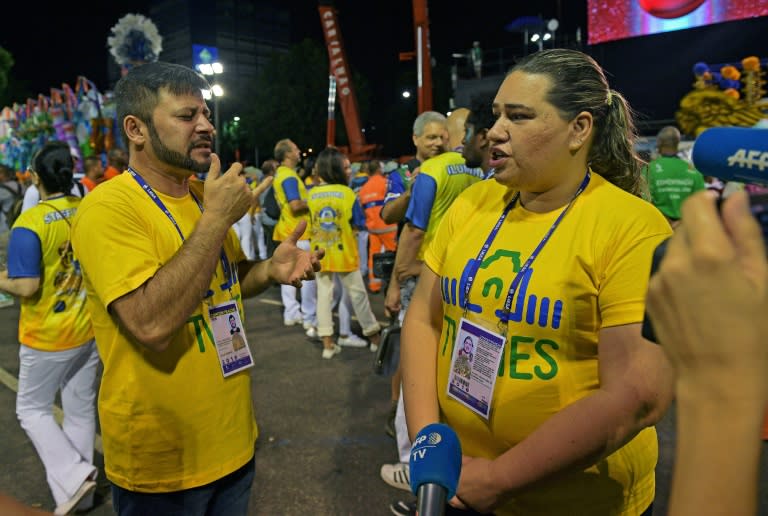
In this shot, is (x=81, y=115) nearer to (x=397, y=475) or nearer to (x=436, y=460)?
(x=397, y=475)

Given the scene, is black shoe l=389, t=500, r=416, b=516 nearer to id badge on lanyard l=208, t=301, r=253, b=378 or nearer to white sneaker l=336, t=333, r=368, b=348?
id badge on lanyard l=208, t=301, r=253, b=378

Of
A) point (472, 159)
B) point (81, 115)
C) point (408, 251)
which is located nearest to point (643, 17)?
point (472, 159)

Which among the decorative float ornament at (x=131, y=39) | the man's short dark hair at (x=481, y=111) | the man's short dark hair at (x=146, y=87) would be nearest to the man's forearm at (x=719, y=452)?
the man's short dark hair at (x=146, y=87)

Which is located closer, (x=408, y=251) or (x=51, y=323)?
(x=51, y=323)

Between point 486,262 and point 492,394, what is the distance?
14.9 inches

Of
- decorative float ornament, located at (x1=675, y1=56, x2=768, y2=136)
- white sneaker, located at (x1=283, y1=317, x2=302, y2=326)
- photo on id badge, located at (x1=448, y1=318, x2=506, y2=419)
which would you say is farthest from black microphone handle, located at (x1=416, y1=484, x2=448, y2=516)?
white sneaker, located at (x1=283, y1=317, x2=302, y2=326)

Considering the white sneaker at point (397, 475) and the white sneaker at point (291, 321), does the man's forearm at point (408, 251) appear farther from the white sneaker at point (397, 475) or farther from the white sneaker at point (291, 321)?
the white sneaker at point (291, 321)

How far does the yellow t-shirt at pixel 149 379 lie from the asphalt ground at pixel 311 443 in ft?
5.09

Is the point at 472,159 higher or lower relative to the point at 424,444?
higher

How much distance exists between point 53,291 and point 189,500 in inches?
74.0

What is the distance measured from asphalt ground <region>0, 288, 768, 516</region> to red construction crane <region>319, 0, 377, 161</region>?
14.6 m

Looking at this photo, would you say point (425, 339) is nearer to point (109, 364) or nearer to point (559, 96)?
point (559, 96)

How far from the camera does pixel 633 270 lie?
1.37 meters

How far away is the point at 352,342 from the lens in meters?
6.20
